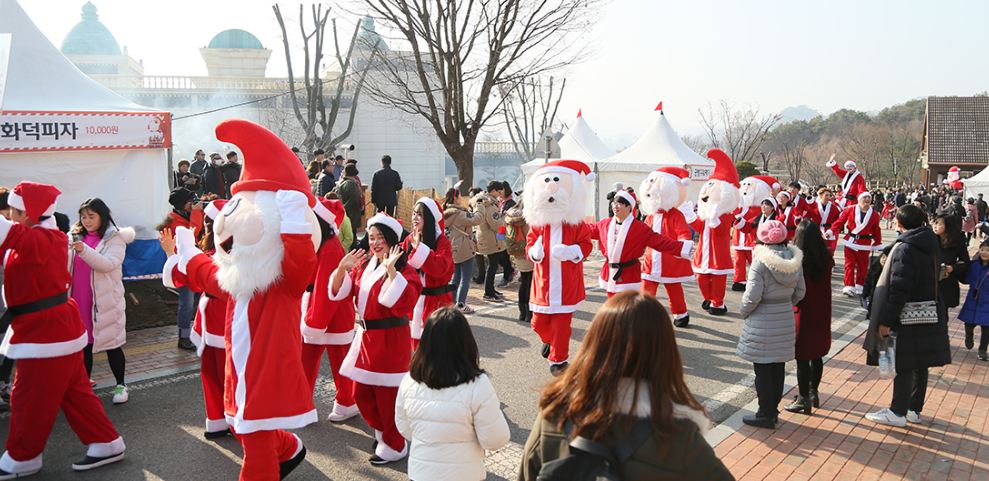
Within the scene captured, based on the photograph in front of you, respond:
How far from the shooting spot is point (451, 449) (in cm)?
284

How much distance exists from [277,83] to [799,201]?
30.7 meters

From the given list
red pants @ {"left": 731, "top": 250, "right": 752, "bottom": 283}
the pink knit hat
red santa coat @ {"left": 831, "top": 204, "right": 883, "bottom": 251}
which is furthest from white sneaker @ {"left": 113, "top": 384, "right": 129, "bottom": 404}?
red santa coat @ {"left": 831, "top": 204, "right": 883, "bottom": 251}

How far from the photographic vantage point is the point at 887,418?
4871mm

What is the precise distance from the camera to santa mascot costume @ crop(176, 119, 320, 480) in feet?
10.8

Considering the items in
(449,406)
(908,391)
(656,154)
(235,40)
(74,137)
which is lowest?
(908,391)

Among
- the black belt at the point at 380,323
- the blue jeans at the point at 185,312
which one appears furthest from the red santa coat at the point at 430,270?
the blue jeans at the point at 185,312

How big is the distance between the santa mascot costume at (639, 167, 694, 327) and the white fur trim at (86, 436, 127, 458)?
5.83 meters

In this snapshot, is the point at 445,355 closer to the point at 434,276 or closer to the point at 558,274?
the point at 434,276

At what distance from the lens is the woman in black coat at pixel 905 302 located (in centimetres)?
468

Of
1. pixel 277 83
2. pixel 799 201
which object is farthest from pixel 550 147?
pixel 277 83

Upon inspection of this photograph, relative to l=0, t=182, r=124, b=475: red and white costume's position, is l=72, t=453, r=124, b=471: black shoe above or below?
below

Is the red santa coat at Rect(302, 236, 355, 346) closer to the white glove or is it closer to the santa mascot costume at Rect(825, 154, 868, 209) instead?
the white glove

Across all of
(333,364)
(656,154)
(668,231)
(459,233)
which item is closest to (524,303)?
(459,233)

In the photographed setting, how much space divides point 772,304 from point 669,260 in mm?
2913
